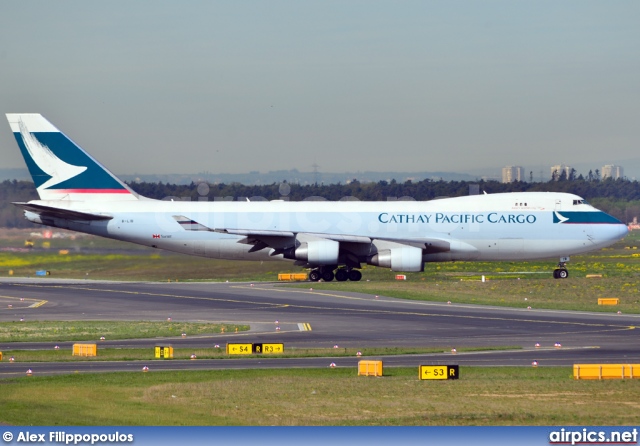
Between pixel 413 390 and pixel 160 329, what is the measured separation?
19216 mm

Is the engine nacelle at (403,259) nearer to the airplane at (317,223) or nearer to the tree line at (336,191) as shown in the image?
the airplane at (317,223)

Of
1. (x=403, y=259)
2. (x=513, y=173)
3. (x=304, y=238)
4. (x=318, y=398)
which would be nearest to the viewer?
(x=318, y=398)

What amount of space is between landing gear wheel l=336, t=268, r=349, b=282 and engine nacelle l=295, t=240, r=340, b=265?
330 centimetres

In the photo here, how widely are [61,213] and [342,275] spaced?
19574 mm

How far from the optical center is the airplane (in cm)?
6425

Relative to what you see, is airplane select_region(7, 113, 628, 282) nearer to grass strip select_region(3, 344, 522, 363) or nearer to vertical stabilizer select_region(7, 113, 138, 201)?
vertical stabilizer select_region(7, 113, 138, 201)

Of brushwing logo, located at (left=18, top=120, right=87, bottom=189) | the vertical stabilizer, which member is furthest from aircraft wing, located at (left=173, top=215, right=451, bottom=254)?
brushwing logo, located at (left=18, top=120, right=87, bottom=189)

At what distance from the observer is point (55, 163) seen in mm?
67938

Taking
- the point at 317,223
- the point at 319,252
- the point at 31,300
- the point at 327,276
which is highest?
the point at 317,223

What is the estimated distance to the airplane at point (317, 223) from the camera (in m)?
64.2

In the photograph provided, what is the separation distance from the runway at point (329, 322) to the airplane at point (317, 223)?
3.39m

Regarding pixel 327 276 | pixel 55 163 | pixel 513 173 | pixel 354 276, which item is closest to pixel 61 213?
pixel 55 163

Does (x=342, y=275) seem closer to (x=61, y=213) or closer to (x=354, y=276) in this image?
(x=354, y=276)

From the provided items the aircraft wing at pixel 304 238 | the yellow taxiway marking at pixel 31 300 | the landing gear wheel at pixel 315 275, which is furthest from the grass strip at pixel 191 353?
the landing gear wheel at pixel 315 275
